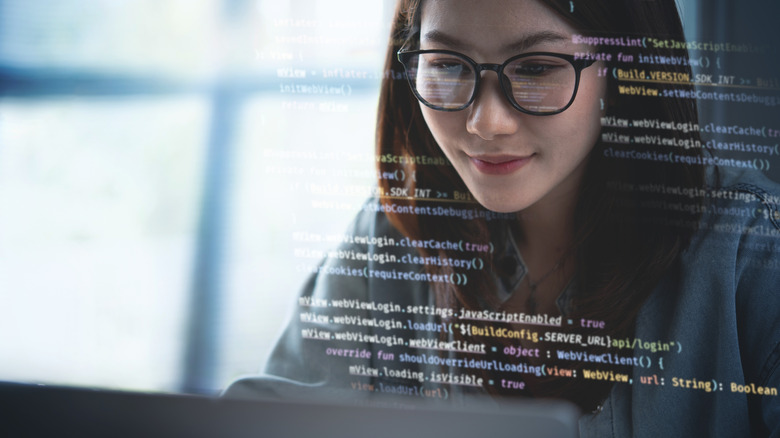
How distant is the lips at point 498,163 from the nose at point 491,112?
0.03 meters

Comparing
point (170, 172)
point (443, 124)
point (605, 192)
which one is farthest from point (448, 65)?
point (170, 172)

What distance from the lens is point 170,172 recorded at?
78 centimetres

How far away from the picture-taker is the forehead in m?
0.62

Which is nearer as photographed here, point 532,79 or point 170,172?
point 532,79

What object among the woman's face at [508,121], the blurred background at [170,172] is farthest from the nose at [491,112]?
the blurred background at [170,172]

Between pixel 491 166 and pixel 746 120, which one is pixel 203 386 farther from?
pixel 746 120

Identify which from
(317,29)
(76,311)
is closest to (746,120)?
(317,29)

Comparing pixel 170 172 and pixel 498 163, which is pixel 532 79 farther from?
pixel 170 172

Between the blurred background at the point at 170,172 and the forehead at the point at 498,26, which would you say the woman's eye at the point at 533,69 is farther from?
the blurred background at the point at 170,172

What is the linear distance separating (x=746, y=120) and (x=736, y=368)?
0.24 m

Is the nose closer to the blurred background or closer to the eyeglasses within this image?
the eyeglasses

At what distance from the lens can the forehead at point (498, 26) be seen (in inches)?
24.3

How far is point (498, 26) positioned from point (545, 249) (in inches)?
9.7

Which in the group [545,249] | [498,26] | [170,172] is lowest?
[545,249]
